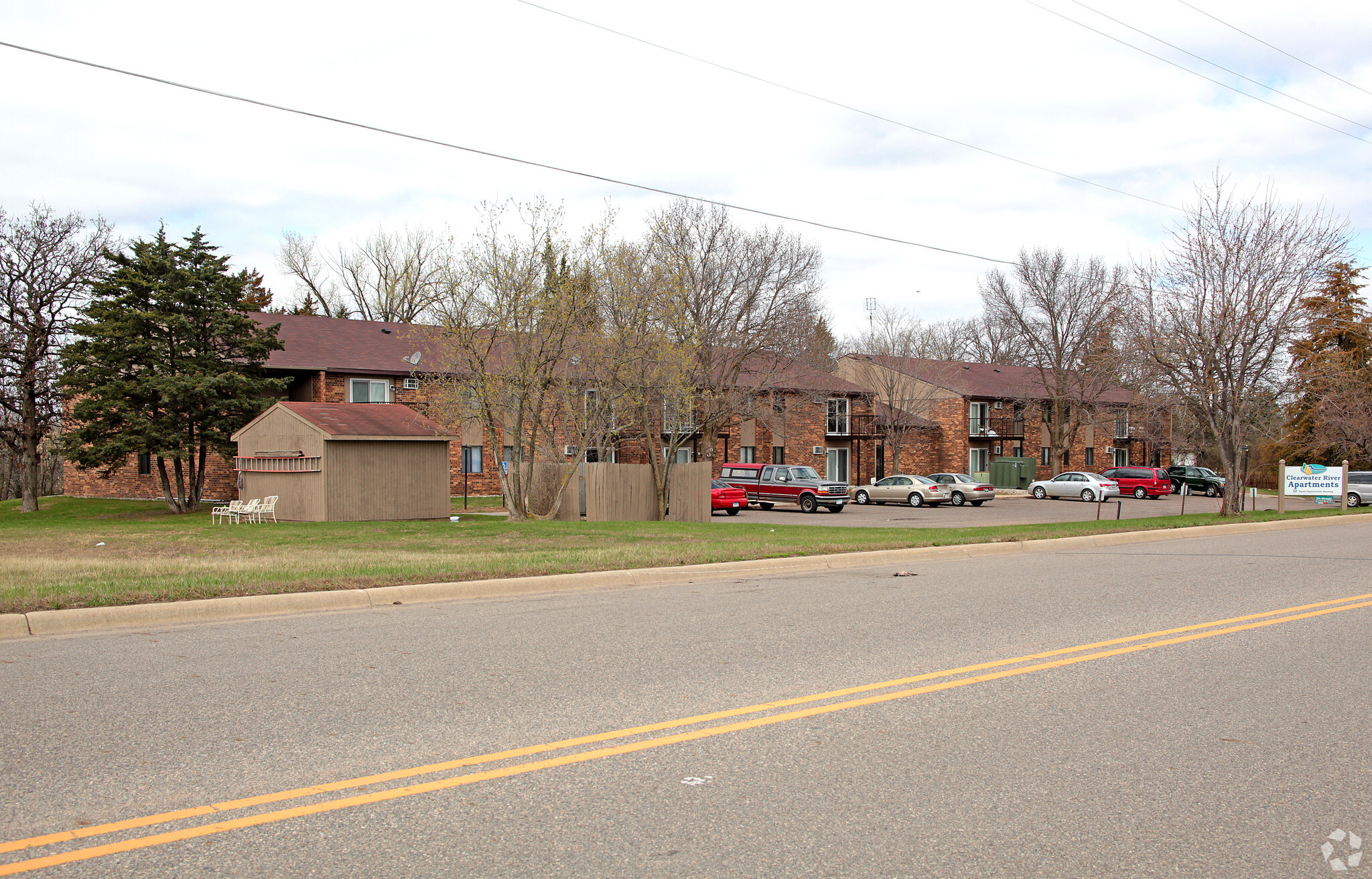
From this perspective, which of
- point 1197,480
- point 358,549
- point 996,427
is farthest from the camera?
point 996,427

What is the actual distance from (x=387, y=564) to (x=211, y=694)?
6559 mm

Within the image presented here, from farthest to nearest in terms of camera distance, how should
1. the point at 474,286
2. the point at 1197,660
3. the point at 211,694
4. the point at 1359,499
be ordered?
1. the point at 1359,499
2. the point at 474,286
3. the point at 1197,660
4. the point at 211,694

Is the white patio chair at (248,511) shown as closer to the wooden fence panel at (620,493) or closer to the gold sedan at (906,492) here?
the wooden fence panel at (620,493)

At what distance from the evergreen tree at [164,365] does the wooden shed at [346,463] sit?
12.9 feet

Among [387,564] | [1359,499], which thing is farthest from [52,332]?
[1359,499]

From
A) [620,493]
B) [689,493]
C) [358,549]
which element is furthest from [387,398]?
[358,549]

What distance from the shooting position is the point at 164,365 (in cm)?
3241

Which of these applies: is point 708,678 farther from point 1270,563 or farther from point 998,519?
point 998,519

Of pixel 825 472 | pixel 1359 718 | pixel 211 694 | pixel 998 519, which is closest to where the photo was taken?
pixel 1359 718

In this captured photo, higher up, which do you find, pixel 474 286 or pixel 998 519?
pixel 474 286

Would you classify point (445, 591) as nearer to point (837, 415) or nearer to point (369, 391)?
point (369, 391)

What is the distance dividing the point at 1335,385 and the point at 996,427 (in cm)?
1734

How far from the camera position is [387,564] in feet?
42.4

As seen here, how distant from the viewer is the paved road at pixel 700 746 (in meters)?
4.01
